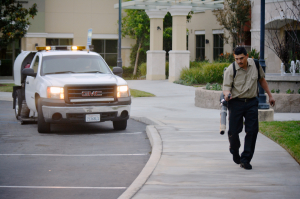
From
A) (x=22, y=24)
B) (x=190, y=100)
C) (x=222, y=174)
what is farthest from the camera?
(x=22, y=24)

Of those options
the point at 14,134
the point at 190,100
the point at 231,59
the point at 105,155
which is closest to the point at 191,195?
the point at 105,155

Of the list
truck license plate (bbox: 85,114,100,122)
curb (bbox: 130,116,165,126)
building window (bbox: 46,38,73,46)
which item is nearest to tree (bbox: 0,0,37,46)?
building window (bbox: 46,38,73,46)

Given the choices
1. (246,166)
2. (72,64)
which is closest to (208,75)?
(72,64)

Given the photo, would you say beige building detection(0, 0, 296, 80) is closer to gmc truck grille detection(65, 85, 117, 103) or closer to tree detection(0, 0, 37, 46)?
tree detection(0, 0, 37, 46)

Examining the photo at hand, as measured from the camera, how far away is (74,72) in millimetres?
12352

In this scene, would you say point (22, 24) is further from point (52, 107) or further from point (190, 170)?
point (190, 170)

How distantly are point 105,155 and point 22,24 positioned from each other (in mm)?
22208

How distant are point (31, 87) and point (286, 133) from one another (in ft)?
20.9

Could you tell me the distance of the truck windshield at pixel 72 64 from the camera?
490 inches

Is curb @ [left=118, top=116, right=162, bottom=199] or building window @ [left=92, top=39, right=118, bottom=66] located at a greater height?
building window @ [left=92, top=39, right=118, bottom=66]

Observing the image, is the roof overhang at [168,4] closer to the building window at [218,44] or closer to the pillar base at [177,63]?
the pillar base at [177,63]

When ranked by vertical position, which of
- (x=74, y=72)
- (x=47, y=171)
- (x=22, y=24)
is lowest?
(x=47, y=171)

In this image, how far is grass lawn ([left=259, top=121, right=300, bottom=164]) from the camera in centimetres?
875

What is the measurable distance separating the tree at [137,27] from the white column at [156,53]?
2.56m
